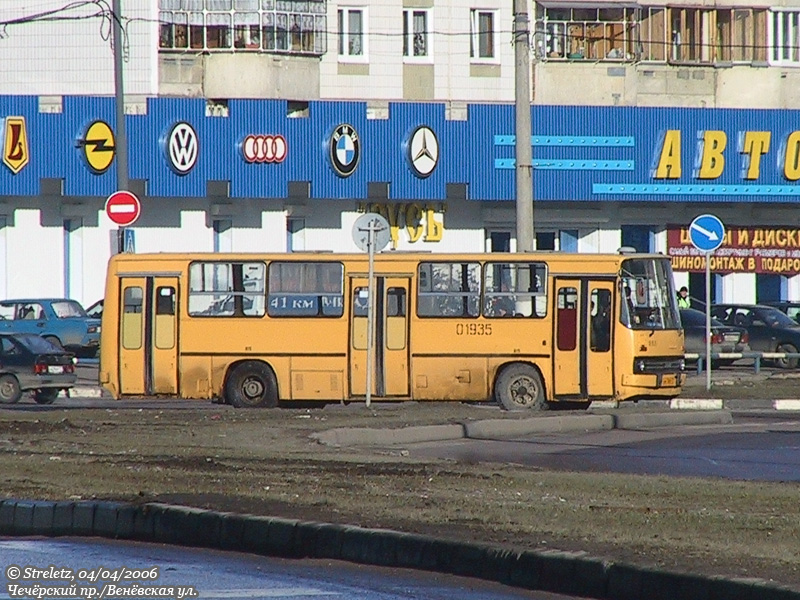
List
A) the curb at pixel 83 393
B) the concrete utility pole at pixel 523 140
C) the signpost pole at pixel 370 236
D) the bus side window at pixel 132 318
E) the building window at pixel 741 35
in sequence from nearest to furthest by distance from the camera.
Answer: the signpost pole at pixel 370 236, the bus side window at pixel 132 318, the concrete utility pole at pixel 523 140, the curb at pixel 83 393, the building window at pixel 741 35

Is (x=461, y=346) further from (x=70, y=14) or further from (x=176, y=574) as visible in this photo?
(x=70, y=14)

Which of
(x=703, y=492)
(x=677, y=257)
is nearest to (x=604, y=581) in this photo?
(x=703, y=492)

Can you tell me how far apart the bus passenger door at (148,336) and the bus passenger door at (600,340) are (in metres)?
6.21

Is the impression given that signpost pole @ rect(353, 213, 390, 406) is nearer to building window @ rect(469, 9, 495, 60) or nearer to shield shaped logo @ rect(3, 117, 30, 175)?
shield shaped logo @ rect(3, 117, 30, 175)

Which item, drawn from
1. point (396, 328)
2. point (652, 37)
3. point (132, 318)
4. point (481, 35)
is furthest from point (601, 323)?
point (652, 37)

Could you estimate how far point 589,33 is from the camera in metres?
50.7

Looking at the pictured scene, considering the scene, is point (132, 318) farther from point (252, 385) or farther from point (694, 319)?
point (694, 319)

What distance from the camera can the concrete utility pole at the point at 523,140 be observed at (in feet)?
90.8

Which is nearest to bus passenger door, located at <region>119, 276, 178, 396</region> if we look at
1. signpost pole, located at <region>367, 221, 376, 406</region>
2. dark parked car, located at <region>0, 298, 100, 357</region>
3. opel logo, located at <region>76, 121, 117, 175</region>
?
signpost pole, located at <region>367, 221, 376, 406</region>

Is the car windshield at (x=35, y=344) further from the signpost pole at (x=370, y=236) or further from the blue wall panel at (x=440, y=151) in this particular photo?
the blue wall panel at (x=440, y=151)

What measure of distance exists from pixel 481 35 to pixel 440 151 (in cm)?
565

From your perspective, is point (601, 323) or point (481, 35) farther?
point (481, 35)

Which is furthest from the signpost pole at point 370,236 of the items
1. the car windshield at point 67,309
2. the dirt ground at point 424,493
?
the car windshield at point 67,309

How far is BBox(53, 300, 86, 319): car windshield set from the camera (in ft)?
130
